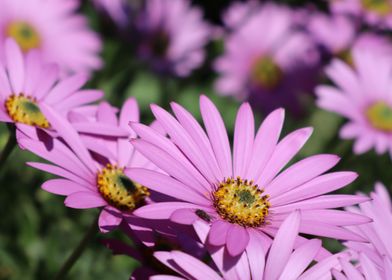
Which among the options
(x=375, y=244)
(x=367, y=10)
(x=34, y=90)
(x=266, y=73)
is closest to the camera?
(x=375, y=244)

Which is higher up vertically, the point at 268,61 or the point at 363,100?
the point at 268,61

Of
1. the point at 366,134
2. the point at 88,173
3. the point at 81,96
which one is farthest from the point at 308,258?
the point at 366,134

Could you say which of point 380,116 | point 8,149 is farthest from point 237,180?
point 380,116

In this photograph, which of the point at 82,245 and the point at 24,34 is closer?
the point at 82,245

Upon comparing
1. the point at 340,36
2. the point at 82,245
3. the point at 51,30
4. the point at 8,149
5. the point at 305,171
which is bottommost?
the point at 82,245

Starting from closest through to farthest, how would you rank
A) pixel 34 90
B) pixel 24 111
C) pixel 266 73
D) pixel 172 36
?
1. pixel 24 111
2. pixel 34 90
3. pixel 172 36
4. pixel 266 73

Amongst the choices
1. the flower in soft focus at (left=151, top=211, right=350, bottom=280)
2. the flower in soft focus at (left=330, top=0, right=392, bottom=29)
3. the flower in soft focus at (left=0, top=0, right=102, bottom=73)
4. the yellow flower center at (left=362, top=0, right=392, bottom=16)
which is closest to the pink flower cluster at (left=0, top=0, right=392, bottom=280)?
the flower in soft focus at (left=151, top=211, right=350, bottom=280)

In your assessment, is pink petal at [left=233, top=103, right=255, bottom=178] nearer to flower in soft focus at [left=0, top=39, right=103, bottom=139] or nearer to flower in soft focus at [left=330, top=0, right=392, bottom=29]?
flower in soft focus at [left=0, top=39, right=103, bottom=139]

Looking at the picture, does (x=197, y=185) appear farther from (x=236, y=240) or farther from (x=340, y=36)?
(x=340, y=36)
